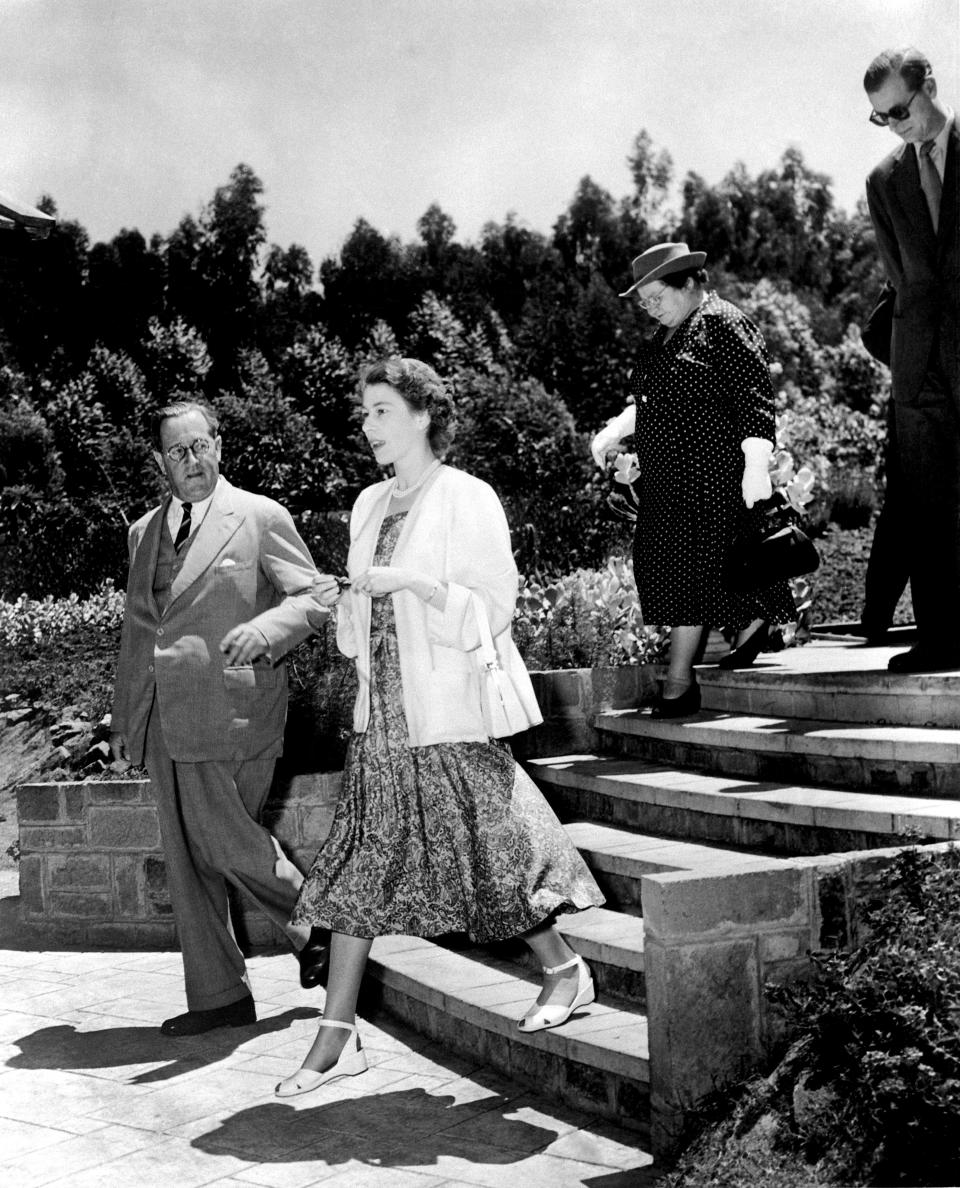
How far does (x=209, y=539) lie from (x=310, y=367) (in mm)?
17837

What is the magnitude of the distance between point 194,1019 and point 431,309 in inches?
757

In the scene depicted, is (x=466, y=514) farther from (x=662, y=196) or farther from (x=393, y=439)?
(x=662, y=196)

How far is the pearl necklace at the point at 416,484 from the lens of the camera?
458cm

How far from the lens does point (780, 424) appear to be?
9.89 metres

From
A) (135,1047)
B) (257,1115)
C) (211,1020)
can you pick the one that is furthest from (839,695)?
(135,1047)

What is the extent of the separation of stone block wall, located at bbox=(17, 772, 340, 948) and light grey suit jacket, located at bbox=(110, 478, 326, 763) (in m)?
1.39

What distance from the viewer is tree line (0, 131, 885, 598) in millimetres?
18094

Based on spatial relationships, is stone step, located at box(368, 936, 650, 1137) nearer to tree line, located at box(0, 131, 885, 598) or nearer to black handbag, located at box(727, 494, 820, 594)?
black handbag, located at box(727, 494, 820, 594)

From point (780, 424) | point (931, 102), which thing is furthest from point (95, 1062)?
point (780, 424)

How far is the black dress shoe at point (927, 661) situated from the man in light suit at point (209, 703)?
237cm

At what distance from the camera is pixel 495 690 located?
14.1 ft

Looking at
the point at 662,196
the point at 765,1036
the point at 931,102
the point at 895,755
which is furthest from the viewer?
the point at 662,196

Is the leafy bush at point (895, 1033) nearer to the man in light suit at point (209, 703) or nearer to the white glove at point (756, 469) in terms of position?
the man in light suit at point (209, 703)


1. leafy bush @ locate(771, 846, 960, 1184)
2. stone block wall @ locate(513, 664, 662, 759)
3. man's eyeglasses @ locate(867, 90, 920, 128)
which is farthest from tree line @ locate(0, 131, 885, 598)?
leafy bush @ locate(771, 846, 960, 1184)
